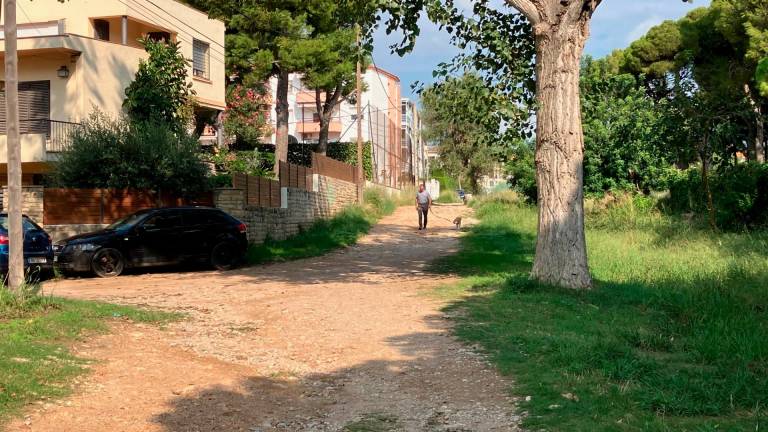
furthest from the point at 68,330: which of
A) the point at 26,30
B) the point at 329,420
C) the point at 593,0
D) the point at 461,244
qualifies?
the point at 26,30

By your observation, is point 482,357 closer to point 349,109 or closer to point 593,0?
point 593,0

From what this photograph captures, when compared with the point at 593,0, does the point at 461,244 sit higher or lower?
lower

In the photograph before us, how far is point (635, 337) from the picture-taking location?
7.55 m

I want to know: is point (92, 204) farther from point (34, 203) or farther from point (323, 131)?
point (323, 131)

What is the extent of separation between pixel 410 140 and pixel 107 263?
6403 centimetres

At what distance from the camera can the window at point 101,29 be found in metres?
25.1

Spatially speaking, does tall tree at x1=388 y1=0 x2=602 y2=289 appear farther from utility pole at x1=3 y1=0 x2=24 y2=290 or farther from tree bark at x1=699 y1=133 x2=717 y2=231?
tree bark at x1=699 y1=133 x2=717 y2=231

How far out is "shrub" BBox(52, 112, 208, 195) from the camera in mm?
18188

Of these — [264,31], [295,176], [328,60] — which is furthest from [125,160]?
[328,60]

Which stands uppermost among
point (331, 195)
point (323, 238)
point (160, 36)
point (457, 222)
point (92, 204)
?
point (160, 36)

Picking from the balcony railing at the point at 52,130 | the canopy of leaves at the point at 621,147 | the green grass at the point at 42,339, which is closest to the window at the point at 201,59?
the balcony railing at the point at 52,130

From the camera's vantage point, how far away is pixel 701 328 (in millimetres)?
7961

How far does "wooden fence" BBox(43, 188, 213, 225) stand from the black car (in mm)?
1778

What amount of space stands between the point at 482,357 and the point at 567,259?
176 inches
